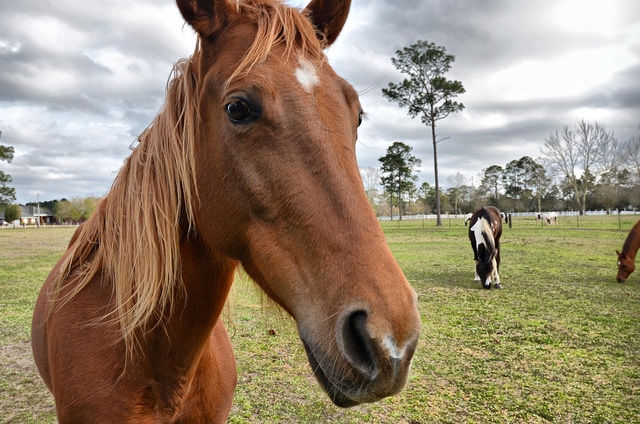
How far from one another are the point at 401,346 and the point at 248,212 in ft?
2.42

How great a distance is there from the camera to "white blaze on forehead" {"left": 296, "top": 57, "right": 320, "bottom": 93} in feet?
4.62

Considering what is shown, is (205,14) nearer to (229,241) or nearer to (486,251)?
(229,241)

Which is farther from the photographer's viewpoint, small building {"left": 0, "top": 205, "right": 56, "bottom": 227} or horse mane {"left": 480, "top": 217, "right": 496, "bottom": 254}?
small building {"left": 0, "top": 205, "right": 56, "bottom": 227}

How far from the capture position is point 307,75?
1.43m

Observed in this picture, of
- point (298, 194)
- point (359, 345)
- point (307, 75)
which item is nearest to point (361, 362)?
point (359, 345)

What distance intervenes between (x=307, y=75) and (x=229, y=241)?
2.38ft

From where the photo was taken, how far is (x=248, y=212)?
1.41 metres

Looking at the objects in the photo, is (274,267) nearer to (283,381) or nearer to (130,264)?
(130,264)

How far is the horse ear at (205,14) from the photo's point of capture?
1.55m

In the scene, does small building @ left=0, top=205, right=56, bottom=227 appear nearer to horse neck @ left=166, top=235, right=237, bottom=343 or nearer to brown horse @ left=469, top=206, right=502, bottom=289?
brown horse @ left=469, top=206, right=502, bottom=289

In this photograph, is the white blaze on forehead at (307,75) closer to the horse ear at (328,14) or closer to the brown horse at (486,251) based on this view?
the horse ear at (328,14)

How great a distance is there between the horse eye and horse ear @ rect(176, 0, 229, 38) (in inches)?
17.3

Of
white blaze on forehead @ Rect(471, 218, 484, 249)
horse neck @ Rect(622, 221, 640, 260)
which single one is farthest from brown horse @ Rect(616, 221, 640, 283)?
white blaze on forehead @ Rect(471, 218, 484, 249)

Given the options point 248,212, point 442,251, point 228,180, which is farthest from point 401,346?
point 442,251
